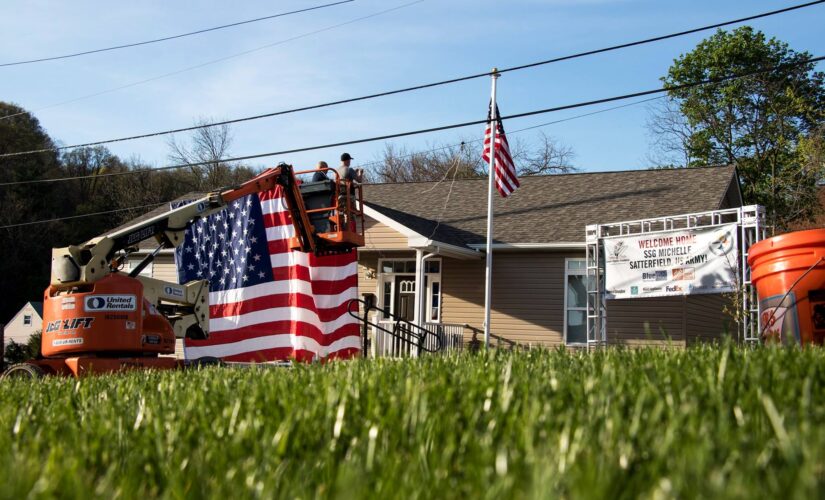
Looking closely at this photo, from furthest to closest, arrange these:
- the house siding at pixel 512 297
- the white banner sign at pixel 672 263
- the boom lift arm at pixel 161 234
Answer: the house siding at pixel 512 297 < the white banner sign at pixel 672 263 < the boom lift arm at pixel 161 234

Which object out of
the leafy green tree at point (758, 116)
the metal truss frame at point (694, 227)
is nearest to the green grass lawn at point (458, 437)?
the metal truss frame at point (694, 227)

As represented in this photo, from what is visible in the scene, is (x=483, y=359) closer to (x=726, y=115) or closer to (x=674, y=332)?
(x=674, y=332)

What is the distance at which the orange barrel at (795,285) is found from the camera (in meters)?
9.48

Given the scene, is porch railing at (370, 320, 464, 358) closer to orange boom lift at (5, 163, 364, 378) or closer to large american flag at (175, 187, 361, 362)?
large american flag at (175, 187, 361, 362)

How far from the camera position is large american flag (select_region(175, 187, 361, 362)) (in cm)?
1738

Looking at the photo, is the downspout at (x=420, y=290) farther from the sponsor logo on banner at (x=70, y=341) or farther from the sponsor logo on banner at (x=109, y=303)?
the sponsor logo on banner at (x=70, y=341)

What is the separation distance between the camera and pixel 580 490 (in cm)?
202

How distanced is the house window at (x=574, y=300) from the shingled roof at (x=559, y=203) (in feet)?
2.39

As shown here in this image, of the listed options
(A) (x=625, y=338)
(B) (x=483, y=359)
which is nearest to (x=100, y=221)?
(A) (x=625, y=338)

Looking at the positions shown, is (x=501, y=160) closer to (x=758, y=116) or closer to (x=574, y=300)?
(x=574, y=300)

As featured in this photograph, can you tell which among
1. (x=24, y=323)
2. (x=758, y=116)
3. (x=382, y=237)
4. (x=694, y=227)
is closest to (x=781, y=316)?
(x=694, y=227)

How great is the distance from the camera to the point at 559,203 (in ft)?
Answer: 73.7

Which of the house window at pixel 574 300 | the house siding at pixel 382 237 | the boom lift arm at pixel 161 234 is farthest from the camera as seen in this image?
the house siding at pixel 382 237

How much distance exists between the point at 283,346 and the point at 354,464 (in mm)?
15188
